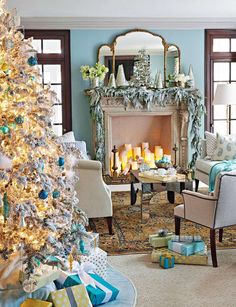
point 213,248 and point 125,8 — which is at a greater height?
point 125,8

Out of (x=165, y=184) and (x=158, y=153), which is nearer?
(x=165, y=184)

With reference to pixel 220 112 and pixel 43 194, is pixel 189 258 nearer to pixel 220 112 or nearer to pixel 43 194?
pixel 43 194

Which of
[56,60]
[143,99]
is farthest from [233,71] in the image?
[56,60]

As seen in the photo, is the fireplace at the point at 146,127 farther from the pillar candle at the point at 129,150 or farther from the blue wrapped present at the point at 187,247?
the blue wrapped present at the point at 187,247

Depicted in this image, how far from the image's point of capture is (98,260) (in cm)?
388

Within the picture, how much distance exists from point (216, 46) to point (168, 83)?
1.11 m

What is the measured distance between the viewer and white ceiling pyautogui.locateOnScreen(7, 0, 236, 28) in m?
6.77

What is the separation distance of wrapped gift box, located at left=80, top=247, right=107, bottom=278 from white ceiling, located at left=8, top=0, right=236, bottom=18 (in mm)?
3931

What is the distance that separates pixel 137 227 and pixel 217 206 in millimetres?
1433

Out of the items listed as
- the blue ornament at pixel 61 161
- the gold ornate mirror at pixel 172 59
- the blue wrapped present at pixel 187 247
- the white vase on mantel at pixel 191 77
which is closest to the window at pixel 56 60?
the gold ornate mirror at pixel 172 59

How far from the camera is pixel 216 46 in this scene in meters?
8.47

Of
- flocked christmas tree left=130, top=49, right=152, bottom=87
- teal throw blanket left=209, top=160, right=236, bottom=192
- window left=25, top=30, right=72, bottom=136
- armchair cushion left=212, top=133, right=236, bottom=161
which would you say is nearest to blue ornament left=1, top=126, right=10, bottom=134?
teal throw blanket left=209, top=160, right=236, bottom=192

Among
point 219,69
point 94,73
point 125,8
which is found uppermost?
point 125,8

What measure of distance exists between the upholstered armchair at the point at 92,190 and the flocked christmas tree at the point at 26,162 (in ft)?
5.22
